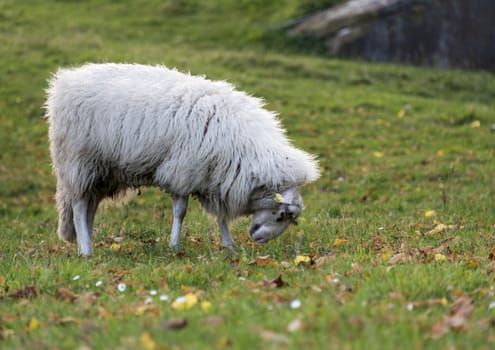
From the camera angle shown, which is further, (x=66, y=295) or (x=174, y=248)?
(x=174, y=248)

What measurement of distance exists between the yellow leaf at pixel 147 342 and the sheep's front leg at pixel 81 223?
3.94 metres

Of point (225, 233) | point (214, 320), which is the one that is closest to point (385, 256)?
point (225, 233)

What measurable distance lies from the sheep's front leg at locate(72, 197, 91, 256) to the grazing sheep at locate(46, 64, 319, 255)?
2cm

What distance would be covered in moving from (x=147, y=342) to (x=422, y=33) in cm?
1939

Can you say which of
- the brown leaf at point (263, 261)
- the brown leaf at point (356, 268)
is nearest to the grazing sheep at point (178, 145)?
the brown leaf at point (263, 261)

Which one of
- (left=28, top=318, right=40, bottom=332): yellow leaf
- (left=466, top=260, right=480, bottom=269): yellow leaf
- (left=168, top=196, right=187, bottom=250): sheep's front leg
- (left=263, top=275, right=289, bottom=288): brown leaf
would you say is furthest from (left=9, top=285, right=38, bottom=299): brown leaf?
(left=466, top=260, right=480, bottom=269): yellow leaf

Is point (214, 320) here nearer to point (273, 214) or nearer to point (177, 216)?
point (273, 214)

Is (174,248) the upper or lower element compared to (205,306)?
lower

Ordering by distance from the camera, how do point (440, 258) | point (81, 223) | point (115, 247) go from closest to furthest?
point (440, 258) → point (115, 247) → point (81, 223)

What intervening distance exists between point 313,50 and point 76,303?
17722mm

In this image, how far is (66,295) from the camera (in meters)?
4.95

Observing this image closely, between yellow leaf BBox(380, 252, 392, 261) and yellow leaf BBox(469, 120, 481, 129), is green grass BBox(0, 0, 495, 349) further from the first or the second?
yellow leaf BBox(469, 120, 481, 129)

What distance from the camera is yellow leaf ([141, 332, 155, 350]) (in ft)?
11.4

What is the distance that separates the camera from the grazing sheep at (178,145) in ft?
23.0
